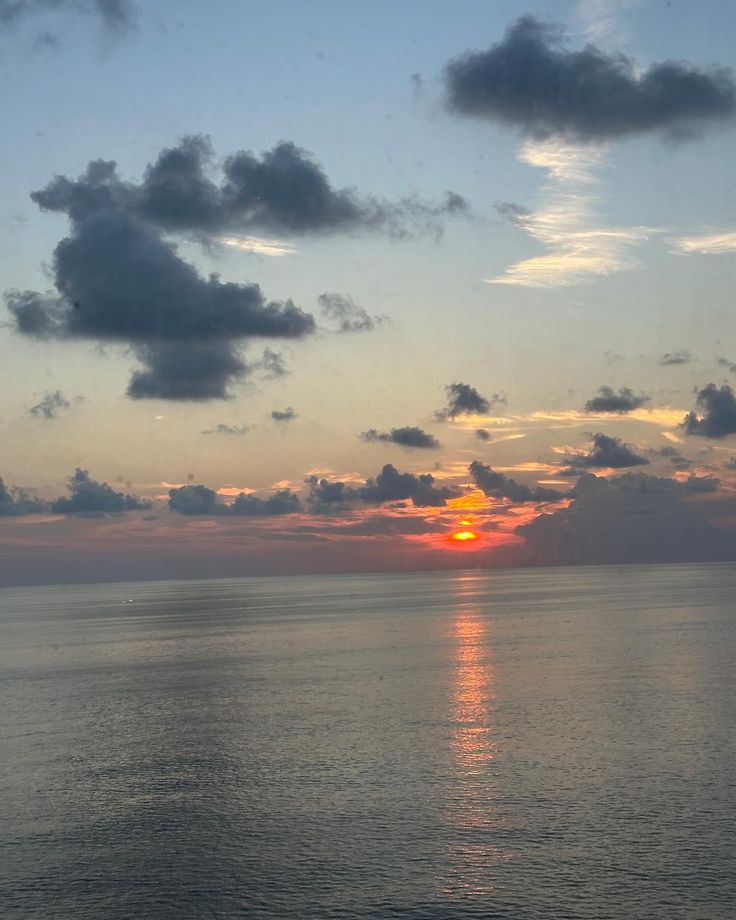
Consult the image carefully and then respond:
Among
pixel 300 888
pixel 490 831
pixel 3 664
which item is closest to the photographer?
pixel 300 888

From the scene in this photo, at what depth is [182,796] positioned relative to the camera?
4281 cm

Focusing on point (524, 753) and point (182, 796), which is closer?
point (182, 796)

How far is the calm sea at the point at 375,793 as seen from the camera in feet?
98.4

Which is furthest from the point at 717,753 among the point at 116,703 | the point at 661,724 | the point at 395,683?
the point at 116,703

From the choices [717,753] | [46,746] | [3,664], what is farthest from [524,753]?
[3,664]

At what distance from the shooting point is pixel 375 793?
42.0 m

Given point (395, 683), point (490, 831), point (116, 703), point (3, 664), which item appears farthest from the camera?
point (3, 664)

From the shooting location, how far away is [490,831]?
3591 cm

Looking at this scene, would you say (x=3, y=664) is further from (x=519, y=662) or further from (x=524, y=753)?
(x=524, y=753)

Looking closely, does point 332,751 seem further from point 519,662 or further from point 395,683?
point 519,662

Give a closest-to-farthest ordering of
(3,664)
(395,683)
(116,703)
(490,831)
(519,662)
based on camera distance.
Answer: (490,831)
(116,703)
(395,683)
(519,662)
(3,664)

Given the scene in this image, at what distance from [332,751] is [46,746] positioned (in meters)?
17.0

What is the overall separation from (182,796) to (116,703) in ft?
103

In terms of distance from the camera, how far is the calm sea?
30.0 metres
